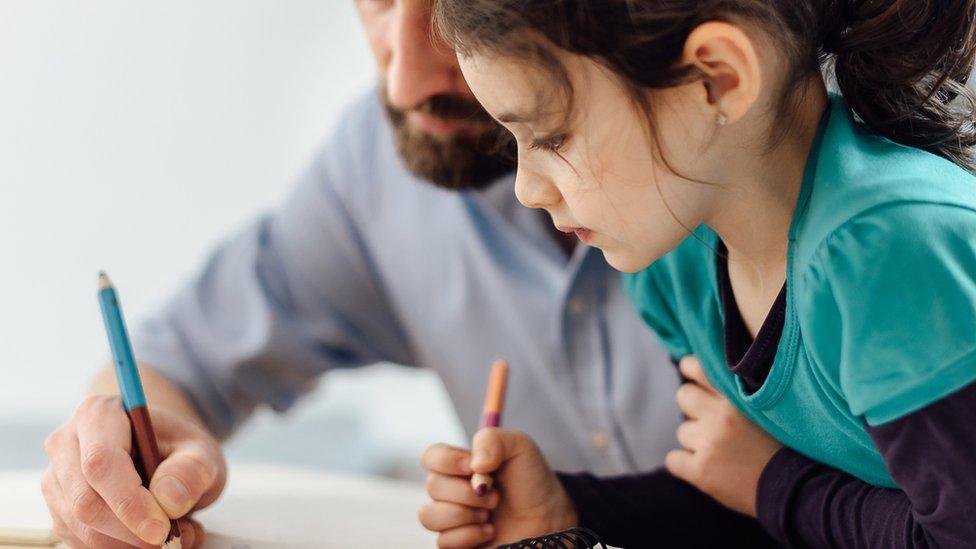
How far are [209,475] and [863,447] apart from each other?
0.37 metres

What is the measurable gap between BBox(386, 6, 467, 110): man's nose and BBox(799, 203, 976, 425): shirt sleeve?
31 cm

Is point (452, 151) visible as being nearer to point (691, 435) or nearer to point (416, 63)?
point (416, 63)

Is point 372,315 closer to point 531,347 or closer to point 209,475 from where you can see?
point 531,347

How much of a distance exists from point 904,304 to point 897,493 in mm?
141

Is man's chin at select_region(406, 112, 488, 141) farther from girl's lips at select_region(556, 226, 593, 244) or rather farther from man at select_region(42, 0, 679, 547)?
girl's lips at select_region(556, 226, 593, 244)

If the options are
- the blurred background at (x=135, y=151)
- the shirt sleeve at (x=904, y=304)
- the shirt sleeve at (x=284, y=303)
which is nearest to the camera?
the shirt sleeve at (x=904, y=304)

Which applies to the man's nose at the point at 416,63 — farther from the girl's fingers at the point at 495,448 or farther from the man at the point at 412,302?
the girl's fingers at the point at 495,448

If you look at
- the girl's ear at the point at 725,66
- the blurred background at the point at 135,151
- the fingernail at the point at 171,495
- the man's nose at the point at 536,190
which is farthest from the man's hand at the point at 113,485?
the blurred background at the point at 135,151

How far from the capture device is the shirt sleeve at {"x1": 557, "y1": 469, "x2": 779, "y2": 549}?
0.66 m

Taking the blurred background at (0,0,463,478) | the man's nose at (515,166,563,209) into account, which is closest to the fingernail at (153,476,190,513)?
the man's nose at (515,166,563,209)

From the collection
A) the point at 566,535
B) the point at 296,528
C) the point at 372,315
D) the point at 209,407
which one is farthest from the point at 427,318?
the point at 566,535

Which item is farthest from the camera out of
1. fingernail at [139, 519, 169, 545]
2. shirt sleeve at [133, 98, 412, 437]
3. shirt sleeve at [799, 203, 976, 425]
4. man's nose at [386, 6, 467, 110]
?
shirt sleeve at [133, 98, 412, 437]

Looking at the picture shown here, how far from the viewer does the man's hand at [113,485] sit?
2.03 feet

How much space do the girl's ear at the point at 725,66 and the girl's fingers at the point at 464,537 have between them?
0.28 meters
